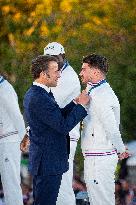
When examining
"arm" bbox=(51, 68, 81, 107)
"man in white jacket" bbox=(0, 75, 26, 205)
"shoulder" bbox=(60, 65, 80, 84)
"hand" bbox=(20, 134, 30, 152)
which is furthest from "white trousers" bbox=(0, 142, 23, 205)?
"shoulder" bbox=(60, 65, 80, 84)

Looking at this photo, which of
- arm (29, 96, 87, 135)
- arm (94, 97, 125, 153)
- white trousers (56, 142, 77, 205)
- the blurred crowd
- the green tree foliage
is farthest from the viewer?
the green tree foliage

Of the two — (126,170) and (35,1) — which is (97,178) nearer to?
(126,170)

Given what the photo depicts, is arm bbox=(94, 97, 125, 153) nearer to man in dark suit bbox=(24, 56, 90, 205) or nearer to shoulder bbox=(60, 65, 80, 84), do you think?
man in dark suit bbox=(24, 56, 90, 205)

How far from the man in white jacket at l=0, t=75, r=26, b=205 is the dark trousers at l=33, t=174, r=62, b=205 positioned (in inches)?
40.2

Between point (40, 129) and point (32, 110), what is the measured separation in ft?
0.48

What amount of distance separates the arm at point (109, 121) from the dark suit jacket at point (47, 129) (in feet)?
1.42

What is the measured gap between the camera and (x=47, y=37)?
15414mm

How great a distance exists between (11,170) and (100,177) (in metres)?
0.87

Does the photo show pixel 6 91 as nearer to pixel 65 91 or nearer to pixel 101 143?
pixel 65 91

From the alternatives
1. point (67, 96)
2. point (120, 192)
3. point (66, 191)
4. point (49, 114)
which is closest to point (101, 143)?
point (67, 96)

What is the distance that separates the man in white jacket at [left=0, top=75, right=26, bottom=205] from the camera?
19.9 ft

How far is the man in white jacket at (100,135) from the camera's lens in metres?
5.64

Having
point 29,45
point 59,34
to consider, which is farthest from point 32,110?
point 29,45

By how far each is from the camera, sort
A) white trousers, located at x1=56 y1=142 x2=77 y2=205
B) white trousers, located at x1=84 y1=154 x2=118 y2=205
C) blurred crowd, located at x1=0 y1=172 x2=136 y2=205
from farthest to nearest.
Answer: blurred crowd, located at x1=0 y1=172 x2=136 y2=205, white trousers, located at x1=56 y1=142 x2=77 y2=205, white trousers, located at x1=84 y1=154 x2=118 y2=205
